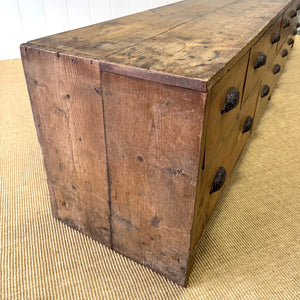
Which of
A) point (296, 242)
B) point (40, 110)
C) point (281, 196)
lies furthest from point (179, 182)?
point (281, 196)

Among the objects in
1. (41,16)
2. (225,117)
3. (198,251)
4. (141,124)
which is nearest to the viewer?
(141,124)

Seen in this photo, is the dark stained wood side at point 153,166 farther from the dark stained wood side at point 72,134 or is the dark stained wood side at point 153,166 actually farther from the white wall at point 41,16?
the white wall at point 41,16

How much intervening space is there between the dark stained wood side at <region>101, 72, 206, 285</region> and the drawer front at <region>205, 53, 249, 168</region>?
0.07 metres

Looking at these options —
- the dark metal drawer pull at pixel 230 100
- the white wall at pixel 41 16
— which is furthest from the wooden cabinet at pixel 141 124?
the white wall at pixel 41 16

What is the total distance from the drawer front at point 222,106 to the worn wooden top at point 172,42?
0.04m

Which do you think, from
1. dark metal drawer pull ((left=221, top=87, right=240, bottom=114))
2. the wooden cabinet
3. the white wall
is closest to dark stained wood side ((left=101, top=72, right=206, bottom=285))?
the wooden cabinet

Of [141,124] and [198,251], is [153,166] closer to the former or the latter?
[141,124]

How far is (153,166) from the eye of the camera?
76 cm

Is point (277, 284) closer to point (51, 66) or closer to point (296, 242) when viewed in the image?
point (296, 242)

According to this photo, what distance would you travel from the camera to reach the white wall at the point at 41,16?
8.35ft

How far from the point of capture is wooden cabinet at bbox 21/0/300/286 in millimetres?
672

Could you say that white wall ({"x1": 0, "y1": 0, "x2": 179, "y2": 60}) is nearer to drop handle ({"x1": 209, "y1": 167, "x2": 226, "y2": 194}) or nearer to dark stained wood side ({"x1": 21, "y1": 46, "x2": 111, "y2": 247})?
dark stained wood side ({"x1": 21, "y1": 46, "x2": 111, "y2": 247})

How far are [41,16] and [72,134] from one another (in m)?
2.15

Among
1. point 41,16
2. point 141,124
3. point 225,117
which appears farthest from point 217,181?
point 41,16
